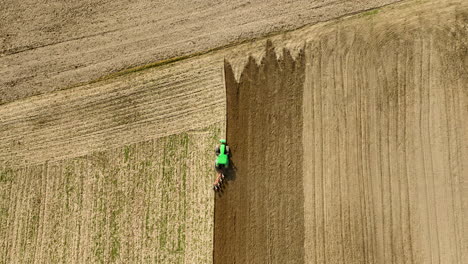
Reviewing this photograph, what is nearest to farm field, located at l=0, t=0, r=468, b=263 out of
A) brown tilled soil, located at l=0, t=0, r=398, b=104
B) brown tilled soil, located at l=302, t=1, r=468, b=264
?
brown tilled soil, located at l=302, t=1, r=468, b=264

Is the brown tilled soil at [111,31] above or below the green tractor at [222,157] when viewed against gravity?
above

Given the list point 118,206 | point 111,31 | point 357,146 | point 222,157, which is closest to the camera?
point 357,146

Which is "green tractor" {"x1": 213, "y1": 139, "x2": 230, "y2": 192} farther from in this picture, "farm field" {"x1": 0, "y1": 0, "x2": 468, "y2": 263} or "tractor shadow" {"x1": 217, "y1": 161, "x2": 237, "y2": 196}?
"farm field" {"x1": 0, "y1": 0, "x2": 468, "y2": 263}

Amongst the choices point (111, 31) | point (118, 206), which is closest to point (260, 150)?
point (118, 206)

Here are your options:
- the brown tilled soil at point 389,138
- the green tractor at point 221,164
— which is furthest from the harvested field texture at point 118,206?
the brown tilled soil at point 389,138

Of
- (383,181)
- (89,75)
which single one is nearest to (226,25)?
(89,75)

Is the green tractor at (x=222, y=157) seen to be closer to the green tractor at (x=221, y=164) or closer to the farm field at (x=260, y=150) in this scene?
the green tractor at (x=221, y=164)

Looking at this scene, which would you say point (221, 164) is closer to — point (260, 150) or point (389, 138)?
point (260, 150)
